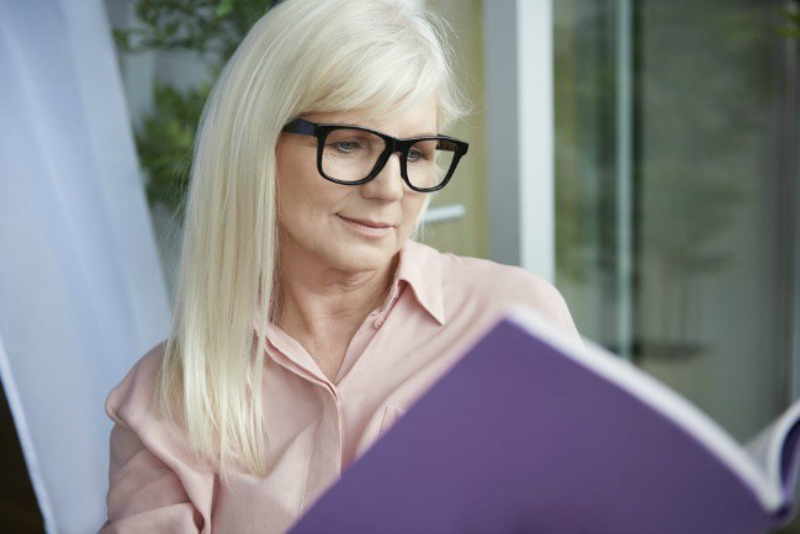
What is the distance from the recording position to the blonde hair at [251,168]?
3.76 ft

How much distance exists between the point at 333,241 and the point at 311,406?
0.85 ft

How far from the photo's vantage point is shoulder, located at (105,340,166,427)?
1277mm

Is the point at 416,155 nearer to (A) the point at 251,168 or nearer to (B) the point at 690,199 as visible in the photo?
(A) the point at 251,168

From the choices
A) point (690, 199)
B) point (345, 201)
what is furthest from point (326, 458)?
point (690, 199)

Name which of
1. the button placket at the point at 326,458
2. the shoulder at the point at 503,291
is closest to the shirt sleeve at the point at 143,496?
the button placket at the point at 326,458

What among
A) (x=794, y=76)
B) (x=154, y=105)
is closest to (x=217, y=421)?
(x=154, y=105)

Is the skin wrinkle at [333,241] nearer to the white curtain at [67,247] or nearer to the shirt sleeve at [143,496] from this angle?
the shirt sleeve at [143,496]

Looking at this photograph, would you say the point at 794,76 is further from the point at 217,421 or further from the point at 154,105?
the point at 217,421

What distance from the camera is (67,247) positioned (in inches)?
69.4

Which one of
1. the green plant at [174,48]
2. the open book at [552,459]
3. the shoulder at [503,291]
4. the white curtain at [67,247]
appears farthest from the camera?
the green plant at [174,48]

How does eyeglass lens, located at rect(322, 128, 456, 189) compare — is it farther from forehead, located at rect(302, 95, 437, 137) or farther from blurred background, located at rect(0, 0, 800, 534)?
blurred background, located at rect(0, 0, 800, 534)

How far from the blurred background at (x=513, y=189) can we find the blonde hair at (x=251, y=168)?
403 mm

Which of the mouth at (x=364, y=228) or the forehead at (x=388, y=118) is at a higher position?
the forehead at (x=388, y=118)

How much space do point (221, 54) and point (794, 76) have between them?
7.71ft
